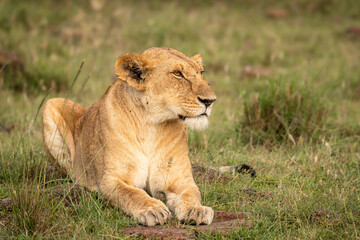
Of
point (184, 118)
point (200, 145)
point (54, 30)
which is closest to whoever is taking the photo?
point (184, 118)

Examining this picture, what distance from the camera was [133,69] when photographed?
12.0 feet

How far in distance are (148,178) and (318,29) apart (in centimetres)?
966

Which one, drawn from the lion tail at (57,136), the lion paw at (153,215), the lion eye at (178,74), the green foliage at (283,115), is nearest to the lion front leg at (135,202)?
A: the lion paw at (153,215)

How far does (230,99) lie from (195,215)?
4.56 m

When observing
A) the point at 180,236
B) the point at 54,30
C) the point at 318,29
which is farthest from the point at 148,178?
the point at 318,29

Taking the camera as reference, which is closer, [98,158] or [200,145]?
[98,158]

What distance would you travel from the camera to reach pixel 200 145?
528 centimetres

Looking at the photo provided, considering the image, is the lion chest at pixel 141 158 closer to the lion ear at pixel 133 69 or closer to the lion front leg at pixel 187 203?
the lion front leg at pixel 187 203

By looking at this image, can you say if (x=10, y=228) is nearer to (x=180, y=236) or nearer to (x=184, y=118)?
(x=180, y=236)

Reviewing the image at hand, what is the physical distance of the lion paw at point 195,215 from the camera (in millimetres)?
3225

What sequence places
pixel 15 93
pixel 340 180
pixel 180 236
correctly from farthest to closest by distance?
pixel 15 93 → pixel 340 180 → pixel 180 236

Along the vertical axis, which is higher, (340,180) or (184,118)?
(184,118)

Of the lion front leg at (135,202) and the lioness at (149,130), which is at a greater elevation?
the lioness at (149,130)

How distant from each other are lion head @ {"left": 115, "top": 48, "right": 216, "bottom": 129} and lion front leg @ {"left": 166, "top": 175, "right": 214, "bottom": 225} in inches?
16.7
